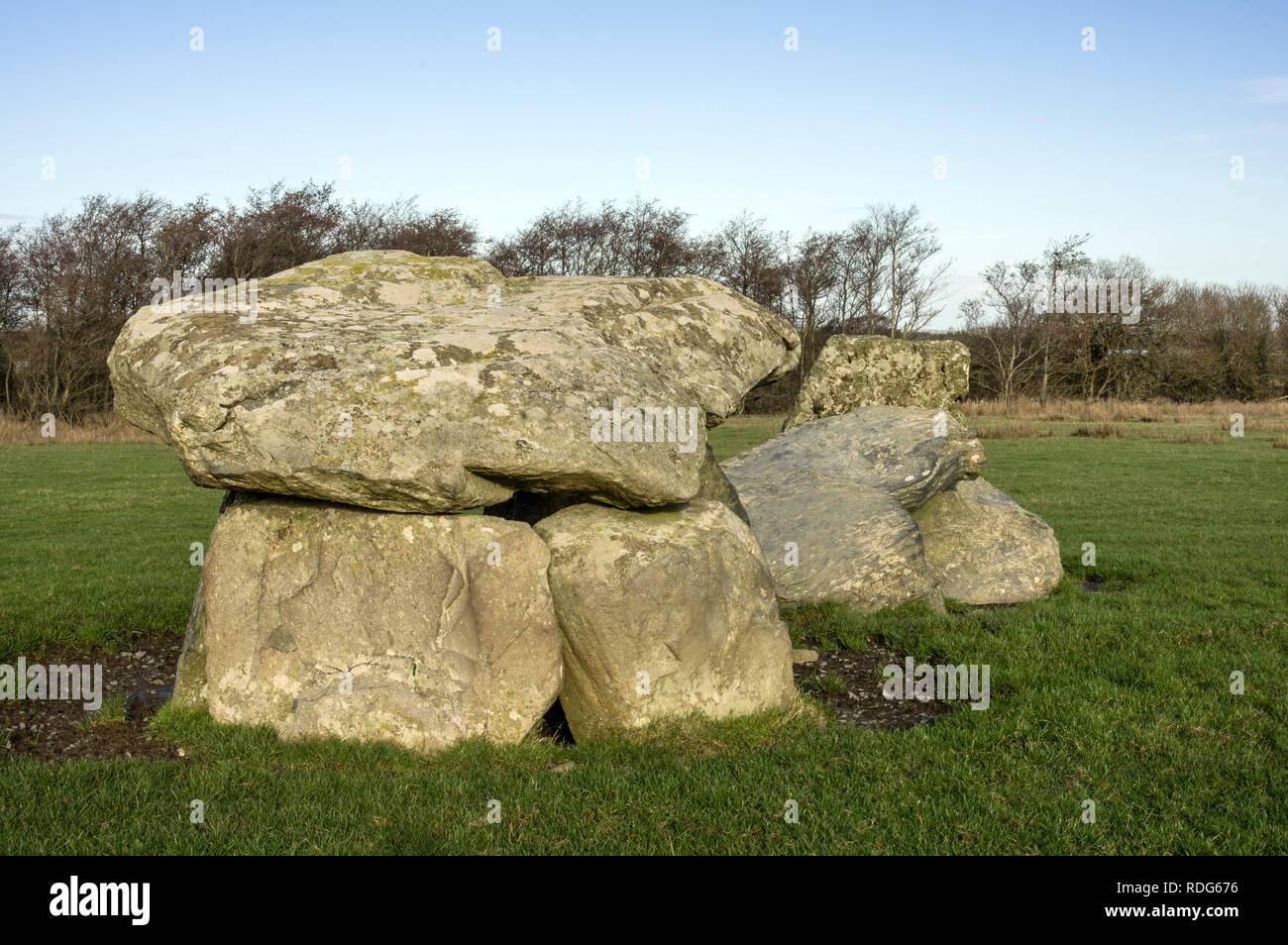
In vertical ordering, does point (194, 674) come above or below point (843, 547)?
below

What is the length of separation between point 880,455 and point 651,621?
627 centimetres

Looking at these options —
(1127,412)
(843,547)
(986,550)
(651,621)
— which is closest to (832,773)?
(651,621)

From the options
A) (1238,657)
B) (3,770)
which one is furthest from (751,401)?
(3,770)

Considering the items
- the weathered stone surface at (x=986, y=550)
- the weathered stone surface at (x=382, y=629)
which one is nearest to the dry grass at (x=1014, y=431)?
the weathered stone surface at (x=986, y=550)

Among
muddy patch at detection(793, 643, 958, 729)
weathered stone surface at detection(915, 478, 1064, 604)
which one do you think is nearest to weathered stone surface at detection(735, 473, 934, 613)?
weathered stone surface at detection(915, 478, 1064, 604)

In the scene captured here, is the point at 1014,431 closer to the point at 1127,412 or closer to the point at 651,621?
the point at 1127,412

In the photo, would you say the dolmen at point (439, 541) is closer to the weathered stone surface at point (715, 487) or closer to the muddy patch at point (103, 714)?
the muddy patch at point (103, 714)

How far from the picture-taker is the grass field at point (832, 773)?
5.00 meters

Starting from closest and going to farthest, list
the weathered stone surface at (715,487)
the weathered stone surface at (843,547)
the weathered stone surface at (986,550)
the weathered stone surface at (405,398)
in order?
the weathered stone surface at (405,398) → the weathered stone surface at (715,487) → the weathered stone surface at (843,547) → the weathered stone surface at (986,550)

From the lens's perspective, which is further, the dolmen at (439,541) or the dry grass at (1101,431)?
the dry grass at (1101,431)

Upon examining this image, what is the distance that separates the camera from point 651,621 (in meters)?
6.51

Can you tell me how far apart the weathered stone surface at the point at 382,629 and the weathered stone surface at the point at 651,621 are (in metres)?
0.22

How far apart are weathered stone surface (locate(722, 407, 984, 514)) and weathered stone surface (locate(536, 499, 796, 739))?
4192 millimetres

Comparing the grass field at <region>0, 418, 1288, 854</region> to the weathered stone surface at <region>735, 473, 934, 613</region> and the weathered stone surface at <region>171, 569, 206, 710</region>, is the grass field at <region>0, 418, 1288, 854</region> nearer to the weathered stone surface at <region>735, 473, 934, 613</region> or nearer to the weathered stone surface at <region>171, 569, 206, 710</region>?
the weathered stone surface at <region>171, 569, 206, 710</region>
